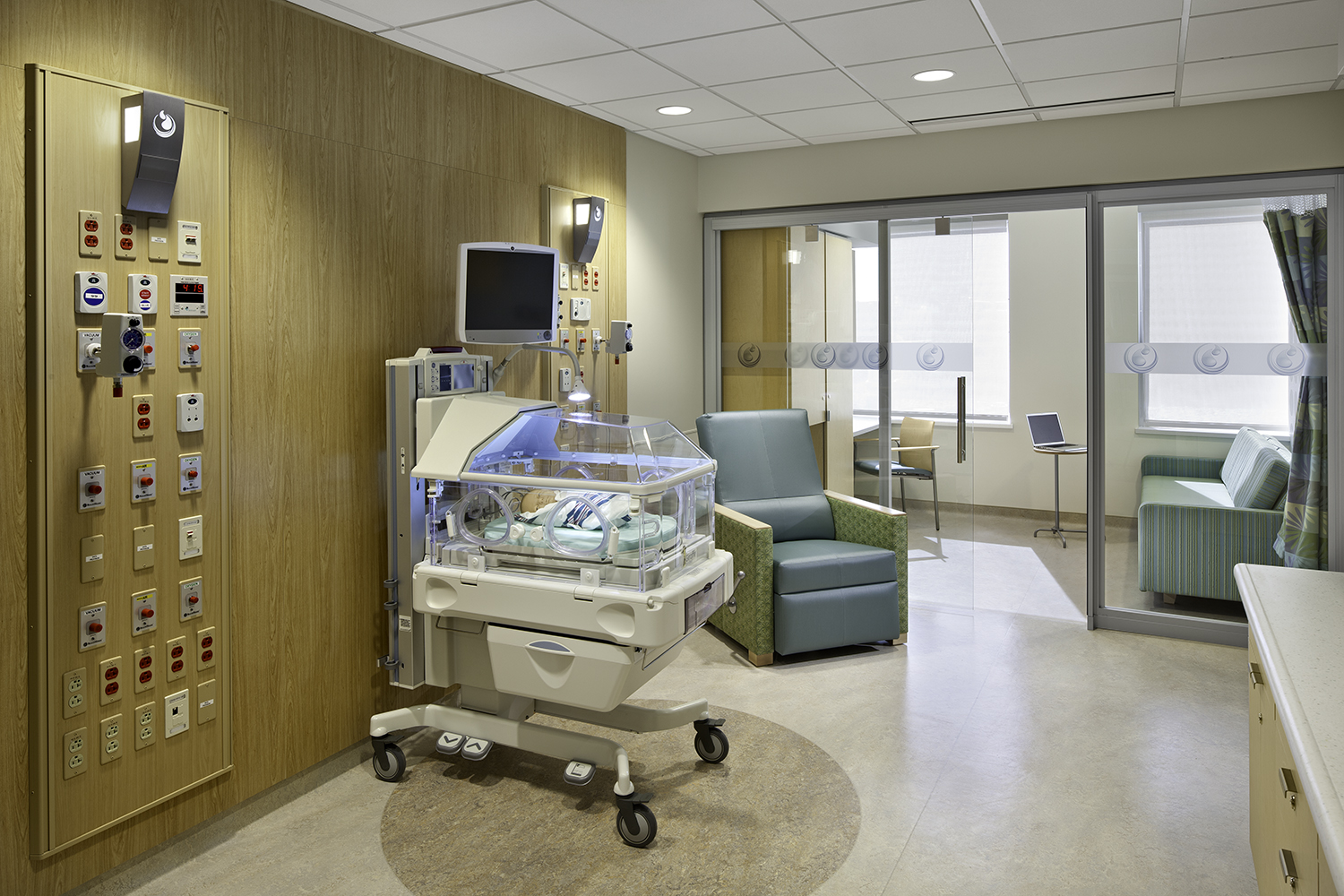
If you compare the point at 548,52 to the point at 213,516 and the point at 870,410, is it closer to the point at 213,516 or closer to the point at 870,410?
the point at 213,516

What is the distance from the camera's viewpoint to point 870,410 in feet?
17.0

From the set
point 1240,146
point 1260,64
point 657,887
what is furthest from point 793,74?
point 657,887

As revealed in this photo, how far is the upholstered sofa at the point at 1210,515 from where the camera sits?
4.22 m

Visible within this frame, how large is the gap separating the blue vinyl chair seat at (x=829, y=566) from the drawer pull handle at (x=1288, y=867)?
238 cm

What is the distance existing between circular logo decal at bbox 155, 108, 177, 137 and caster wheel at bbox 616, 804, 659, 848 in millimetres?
2205

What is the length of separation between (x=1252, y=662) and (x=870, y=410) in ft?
9.73

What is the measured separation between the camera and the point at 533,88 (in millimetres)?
3877

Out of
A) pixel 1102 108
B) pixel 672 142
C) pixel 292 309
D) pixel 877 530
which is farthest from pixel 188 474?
pixel 1102 108

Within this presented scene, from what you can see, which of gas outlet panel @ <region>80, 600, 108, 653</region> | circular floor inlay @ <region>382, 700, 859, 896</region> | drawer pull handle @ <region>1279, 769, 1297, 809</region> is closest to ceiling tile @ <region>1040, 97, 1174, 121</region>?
circular floor inlay @ <region>382, 700, 859, 896</region>

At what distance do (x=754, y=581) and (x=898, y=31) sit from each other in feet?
7.37

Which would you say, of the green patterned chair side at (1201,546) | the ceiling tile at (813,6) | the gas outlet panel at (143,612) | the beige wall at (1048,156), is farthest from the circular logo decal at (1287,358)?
the gas outlet panel at (143,612)

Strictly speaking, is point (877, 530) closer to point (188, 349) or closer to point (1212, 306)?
point (1212, 306)

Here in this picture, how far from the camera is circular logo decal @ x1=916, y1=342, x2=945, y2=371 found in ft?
16.2

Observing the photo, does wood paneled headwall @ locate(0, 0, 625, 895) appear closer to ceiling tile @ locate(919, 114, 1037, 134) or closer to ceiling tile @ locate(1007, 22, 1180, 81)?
ceiling tile @ locate(1007, 22, 1180, 81)
